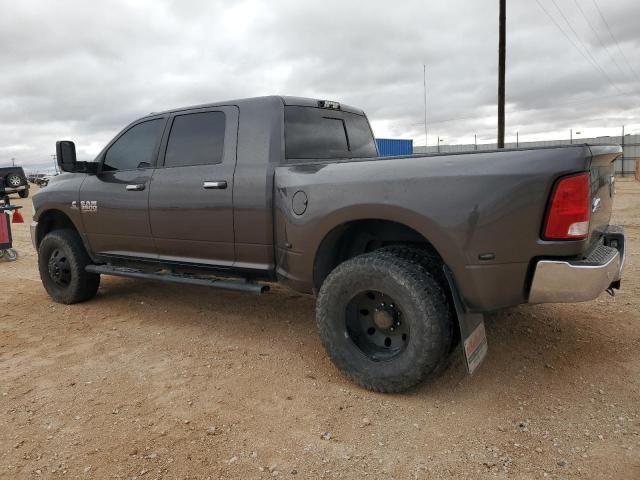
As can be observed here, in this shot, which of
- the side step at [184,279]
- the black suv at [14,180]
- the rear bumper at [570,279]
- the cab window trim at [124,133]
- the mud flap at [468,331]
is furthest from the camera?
the black suv at [14,180]

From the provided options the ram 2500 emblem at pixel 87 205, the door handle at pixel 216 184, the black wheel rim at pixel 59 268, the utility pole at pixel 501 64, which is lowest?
the black wheel rim at pixel 59 268

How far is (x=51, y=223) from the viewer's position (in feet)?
18.0

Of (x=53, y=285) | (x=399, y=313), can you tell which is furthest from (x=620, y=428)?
(x=53, y=285)

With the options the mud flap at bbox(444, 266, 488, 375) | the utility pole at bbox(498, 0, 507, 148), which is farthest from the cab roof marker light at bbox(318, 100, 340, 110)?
the utility pole at bbox(498, 0, 507, 148)

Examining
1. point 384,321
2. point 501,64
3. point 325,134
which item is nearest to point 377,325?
point 384,321

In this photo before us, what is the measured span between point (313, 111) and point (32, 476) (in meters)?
3.06

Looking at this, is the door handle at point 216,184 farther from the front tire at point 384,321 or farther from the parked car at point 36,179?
the parked car at point 36,179

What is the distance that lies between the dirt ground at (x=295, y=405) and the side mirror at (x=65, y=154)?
1463 millimetres

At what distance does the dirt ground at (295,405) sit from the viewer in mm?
2389

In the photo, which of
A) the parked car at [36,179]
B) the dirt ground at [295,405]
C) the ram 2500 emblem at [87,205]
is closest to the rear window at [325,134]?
the dirt ground at [295,405]

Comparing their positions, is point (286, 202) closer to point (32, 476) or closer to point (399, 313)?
point (399, 313)

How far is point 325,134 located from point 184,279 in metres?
1.67

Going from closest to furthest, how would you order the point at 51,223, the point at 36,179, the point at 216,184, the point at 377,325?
1. the point at 377,325
2. the point at 216,184
3. the point at 51,223
4. the point at 36,179

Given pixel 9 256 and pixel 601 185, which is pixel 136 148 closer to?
pixel 601 185
